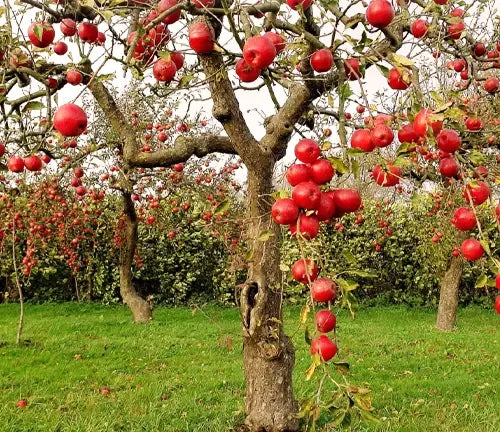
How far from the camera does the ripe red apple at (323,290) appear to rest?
5.05 ft

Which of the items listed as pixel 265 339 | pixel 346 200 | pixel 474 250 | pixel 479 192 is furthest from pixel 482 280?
pixel 265 339

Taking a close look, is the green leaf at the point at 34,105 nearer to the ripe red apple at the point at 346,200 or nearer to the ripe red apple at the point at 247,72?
A: the ripe red apple at the point at 247,72

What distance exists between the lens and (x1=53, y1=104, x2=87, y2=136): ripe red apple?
1924 millimetres

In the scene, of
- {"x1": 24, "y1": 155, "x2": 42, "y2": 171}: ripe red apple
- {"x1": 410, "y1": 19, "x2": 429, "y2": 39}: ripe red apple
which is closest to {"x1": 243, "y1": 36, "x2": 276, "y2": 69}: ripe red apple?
{"x1": 24, "y1": 155, "x2": 42, "y2": 171}: ripe red apple

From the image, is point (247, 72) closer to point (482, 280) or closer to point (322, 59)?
point (322, 59)

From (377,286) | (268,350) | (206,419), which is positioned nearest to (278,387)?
(268,350)

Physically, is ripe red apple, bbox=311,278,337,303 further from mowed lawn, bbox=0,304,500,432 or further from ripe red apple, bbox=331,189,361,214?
mowed lawn, bbox=0,304,500,432

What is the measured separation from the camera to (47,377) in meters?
6.07

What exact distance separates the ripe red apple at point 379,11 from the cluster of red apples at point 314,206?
1.98 feet

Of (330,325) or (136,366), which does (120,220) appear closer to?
(136,366)

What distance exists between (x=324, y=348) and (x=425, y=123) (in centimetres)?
72

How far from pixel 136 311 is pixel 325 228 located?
4.58m

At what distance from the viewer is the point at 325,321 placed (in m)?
1.62

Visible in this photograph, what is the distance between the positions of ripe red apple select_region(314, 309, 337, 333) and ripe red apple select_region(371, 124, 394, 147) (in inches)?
20.9
